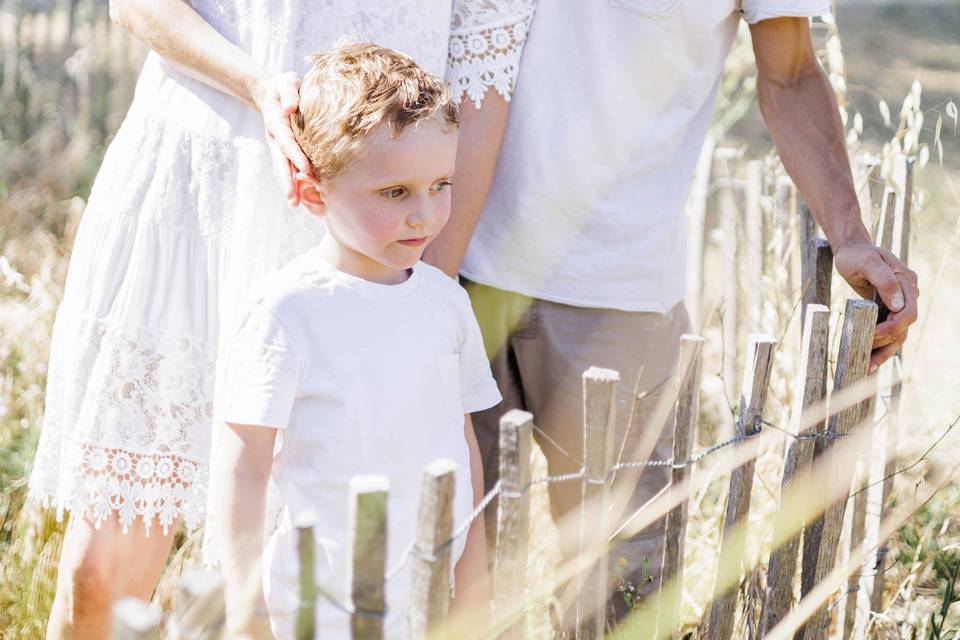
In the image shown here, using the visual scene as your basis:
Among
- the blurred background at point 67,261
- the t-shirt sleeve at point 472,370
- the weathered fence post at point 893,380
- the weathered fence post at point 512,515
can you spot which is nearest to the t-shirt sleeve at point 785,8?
the blurred background at point 67,261

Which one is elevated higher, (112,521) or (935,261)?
(935,261)

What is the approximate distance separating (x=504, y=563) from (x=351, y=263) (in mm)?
501

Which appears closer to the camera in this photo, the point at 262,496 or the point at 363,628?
the point at 363,628

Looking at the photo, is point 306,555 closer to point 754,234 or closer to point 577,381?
point 577,381

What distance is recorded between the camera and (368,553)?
3.46 ft

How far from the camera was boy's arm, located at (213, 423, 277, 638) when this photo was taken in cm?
143

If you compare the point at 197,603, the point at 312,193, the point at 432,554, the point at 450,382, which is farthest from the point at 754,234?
the point at 197,603

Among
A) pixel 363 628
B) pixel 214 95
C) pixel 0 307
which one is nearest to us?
pixel 363 628

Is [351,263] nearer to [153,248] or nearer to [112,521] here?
[153,248]

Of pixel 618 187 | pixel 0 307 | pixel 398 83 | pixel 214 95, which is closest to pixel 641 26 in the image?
pixel 618 187

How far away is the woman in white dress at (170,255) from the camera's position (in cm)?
170

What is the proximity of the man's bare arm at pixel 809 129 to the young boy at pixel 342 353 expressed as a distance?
0.80m

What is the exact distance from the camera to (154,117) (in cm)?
175

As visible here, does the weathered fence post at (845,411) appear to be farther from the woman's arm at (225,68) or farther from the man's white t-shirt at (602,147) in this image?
the woman's arm at (225,68)
